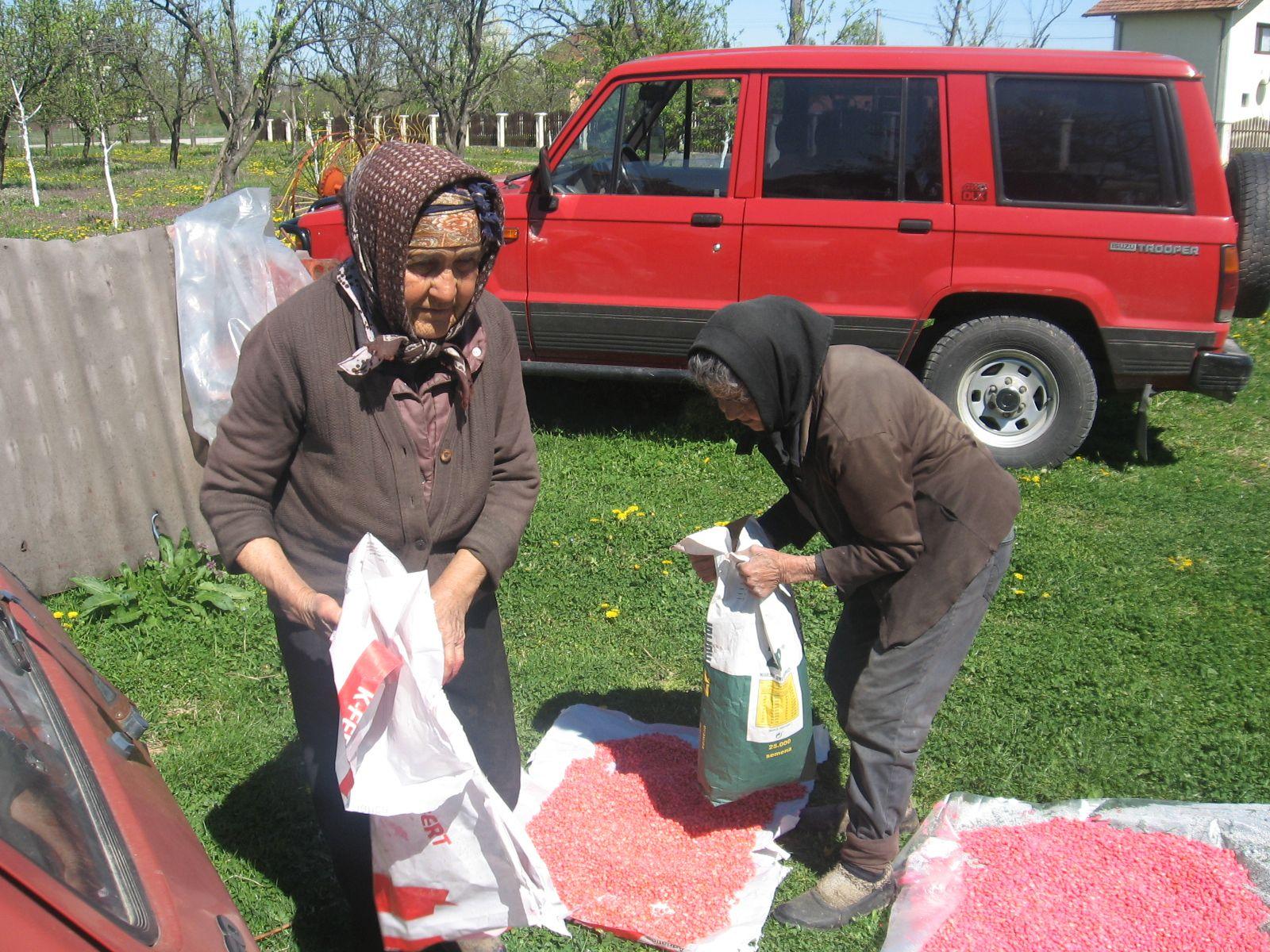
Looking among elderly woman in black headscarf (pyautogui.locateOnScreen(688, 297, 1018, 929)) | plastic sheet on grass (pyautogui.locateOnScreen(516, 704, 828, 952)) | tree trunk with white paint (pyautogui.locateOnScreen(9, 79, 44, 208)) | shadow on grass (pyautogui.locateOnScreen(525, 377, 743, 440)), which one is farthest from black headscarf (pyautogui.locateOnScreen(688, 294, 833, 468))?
tree trunk with white paint (pyautogui.locateOnScreen(9, 79, 44, 208))

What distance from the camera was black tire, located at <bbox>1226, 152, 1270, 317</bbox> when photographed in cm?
591

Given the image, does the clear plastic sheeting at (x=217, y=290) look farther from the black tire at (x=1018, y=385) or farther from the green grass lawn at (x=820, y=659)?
the black tire at (x=1018, y=385)

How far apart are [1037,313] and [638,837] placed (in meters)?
4.12

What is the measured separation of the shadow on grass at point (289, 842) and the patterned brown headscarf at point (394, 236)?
1.59 m

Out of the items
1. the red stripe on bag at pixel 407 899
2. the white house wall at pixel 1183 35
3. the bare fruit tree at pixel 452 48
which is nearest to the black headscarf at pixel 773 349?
the red stripe on bag at pixel 407 899

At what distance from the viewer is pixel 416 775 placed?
2049 millimetres

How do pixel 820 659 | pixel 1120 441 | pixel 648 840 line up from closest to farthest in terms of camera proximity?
pixel 648 840, pixel 820 659, pixel 1120 441

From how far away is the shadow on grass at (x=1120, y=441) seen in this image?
21.3 ft

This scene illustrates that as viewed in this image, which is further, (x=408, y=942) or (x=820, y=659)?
(x=820, y=659)

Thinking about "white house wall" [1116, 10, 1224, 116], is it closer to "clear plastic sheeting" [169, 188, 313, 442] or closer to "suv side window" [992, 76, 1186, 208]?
"suv side window" [992, 76, 1186, 208]

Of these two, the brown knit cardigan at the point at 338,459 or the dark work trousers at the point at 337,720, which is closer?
the brown knit cardigan at the point at 338,459

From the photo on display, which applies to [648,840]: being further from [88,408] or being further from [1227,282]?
[1227,282]

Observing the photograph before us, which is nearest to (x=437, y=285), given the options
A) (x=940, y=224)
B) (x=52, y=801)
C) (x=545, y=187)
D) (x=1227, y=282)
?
(x=52, y=801)

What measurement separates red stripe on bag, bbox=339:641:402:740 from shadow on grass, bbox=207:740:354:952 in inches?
44.5
